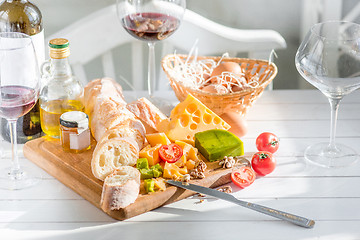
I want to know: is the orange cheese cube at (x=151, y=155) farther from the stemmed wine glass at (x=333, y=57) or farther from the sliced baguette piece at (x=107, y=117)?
the stemmed wine glass at (x=333, y=57)

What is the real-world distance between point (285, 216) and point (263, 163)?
0.21 meters

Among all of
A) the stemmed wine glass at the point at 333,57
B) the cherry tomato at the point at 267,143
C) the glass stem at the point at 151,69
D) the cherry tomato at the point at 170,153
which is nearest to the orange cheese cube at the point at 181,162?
the cherry tomato at the point at 170,153

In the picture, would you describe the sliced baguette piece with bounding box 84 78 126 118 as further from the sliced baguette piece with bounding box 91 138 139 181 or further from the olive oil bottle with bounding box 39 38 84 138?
the sliced baguette piece with bounding box 91 138 139 181

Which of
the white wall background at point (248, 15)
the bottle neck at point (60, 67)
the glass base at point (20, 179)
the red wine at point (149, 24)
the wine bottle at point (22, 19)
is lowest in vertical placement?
the white wall background at point (248, 15)

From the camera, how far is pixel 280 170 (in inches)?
58.2

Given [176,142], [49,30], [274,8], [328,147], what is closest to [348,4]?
[274,8]

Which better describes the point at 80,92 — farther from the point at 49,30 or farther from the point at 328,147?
the point at 49,30

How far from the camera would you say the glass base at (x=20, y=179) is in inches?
55.0

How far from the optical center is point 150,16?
1.74 meters

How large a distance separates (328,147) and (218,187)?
13.8 inches

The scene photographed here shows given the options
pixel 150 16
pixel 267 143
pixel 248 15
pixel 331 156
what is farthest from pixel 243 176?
pixel 248 15

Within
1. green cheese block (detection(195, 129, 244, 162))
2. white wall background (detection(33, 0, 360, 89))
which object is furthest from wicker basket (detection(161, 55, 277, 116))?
white wall background (detection(33, 0, 360, 89))

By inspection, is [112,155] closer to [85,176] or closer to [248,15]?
[85,176]

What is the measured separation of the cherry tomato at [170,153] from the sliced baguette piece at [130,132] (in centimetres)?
9
